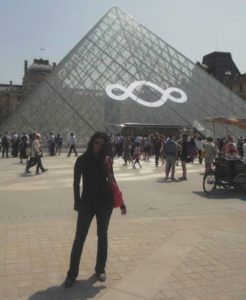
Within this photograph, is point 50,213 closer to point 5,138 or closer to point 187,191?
point 187,191

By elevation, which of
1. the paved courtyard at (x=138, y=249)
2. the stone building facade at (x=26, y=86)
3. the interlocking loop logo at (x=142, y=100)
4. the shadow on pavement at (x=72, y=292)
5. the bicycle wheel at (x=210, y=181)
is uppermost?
the stone building facade at (x=26, y=86)

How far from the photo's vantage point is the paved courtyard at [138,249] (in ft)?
15.4

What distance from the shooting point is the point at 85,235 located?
200 inches

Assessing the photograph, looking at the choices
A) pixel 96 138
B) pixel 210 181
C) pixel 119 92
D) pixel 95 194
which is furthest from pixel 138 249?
pixel 119 92

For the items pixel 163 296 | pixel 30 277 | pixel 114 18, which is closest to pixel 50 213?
pixel 30 277

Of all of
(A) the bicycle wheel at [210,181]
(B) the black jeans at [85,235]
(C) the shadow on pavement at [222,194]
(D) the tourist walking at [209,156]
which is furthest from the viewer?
(D) the tourist walking at [209,156]

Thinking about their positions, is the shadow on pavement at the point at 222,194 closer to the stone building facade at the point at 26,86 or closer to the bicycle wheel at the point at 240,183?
the bicycle wheel at the point at 240,183

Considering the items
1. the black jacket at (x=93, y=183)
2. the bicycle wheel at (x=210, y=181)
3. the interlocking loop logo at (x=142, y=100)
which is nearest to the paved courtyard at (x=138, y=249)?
the black jacket at (x=93, y=183)

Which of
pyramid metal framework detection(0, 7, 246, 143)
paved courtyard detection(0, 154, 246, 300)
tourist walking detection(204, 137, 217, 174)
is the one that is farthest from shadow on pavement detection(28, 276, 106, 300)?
pyramid metal framework detection(0, 7, 246, 143)

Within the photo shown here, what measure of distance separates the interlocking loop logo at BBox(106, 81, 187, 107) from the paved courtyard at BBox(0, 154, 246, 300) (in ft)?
74.0

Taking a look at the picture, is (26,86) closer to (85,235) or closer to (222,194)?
(222,194)

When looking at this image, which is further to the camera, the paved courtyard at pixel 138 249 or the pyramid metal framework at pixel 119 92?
the pyramid metal framework at pixel 119 92

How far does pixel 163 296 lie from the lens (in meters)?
4.52

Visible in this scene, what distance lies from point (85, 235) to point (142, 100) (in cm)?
2900
